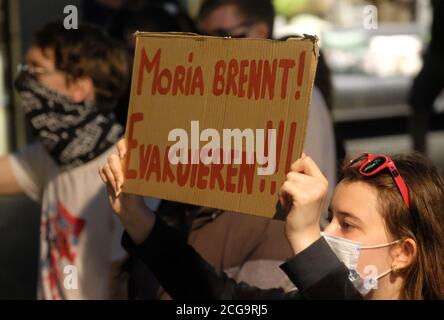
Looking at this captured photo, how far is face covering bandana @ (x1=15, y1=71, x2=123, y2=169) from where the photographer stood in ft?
13.4

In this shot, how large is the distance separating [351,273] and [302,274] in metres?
0.25

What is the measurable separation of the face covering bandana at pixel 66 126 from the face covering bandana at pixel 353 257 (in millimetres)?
1381

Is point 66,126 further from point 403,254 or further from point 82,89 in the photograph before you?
point 403,254

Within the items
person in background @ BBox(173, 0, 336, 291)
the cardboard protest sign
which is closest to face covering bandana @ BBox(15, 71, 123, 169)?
person in background @ BBox(173, 0, 336, 291)

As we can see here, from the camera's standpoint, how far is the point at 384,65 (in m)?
12.5

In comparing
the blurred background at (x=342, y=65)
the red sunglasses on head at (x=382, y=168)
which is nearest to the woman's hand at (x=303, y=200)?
the red sunglasses on head at (x=382, y=168)

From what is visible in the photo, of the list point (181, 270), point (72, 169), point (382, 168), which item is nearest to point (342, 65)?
point (72, 169)

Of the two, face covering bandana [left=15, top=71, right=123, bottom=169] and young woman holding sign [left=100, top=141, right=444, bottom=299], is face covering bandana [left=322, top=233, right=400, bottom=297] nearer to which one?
young woman holding sign [left=100, top=141, right=444, bottom=299]

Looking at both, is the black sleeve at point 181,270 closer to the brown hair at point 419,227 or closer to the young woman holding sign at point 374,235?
the young woman holding sign at point 374,235

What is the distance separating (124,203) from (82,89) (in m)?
1.07

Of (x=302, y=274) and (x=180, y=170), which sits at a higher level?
(x=180, y=170)
